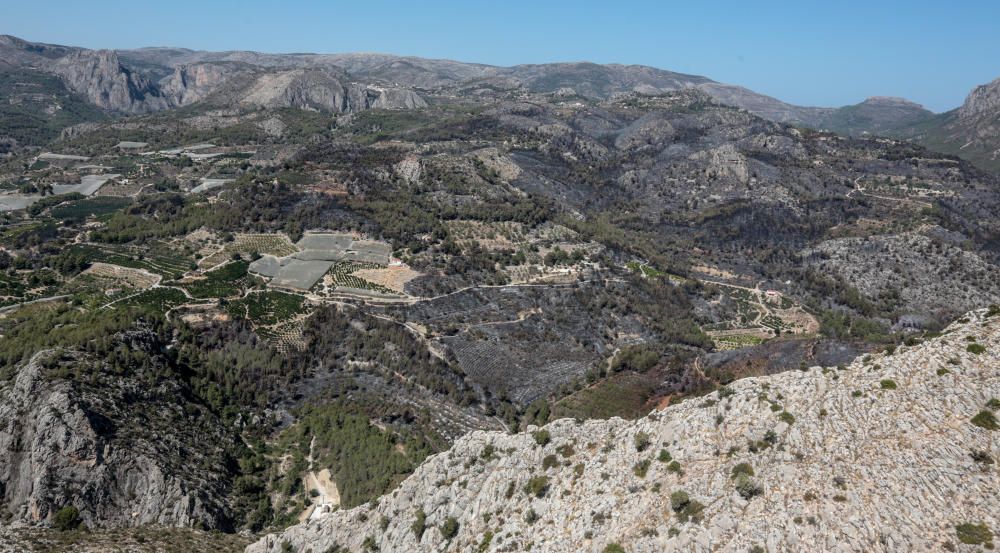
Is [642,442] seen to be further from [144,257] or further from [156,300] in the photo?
[144,257]

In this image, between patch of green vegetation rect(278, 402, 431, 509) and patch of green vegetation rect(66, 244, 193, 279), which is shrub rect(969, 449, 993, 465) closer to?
patch of green vegetation rect(278, 402, 431, 509)

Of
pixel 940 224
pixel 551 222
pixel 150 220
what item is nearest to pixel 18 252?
pixel 150 220

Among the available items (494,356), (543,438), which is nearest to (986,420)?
(543,438)

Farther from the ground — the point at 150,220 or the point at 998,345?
the point at 998,345

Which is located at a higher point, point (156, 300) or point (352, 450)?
point (156, 300)

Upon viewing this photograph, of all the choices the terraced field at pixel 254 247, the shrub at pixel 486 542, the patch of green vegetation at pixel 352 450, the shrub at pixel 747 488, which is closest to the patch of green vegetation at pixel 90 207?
the terraced field at pixel 254 247

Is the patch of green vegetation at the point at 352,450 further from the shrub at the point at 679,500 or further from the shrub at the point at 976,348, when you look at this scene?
the shrub at the point at 976,348

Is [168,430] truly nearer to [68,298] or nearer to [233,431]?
[233,431]
